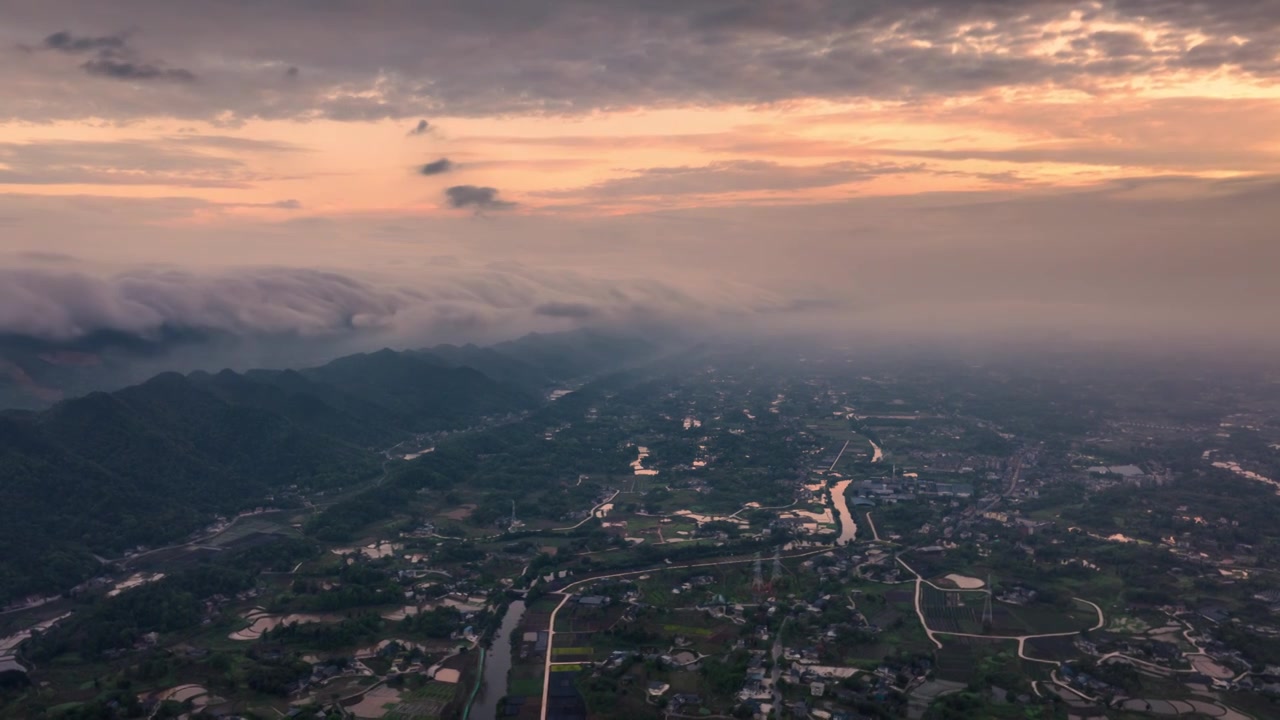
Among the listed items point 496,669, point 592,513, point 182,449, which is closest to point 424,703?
point 496,669

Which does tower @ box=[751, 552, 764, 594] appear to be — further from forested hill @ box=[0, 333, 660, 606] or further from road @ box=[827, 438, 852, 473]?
forested hill @ box=[0, 333, 660, 606]

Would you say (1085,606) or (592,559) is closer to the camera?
(1085,606)

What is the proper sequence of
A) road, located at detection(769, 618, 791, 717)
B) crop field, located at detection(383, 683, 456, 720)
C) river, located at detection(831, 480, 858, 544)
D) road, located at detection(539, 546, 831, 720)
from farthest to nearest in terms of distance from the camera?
river, located at detection(831, 480, 858, 544) < road, located at detection(539, 546, 831, 720) < crop field, located at detection(383, 683, 456, 720) < road, located at detection(769, 618, 791, 717)

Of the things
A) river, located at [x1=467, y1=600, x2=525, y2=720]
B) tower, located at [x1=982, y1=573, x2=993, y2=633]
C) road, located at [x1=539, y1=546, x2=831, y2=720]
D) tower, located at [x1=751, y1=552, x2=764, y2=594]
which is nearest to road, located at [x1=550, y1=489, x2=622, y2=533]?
road, located at [x1=539, y1=546, x2=831, y2=720]

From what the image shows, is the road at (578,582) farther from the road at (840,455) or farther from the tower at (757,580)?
the road at (840,455)

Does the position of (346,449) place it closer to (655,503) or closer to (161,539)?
(161,539)

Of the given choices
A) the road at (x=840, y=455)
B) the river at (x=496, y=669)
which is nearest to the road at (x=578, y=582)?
the river at (x=496, y=669)

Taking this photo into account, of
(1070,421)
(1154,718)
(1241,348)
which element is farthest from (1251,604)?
(1241,348)
